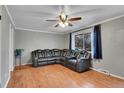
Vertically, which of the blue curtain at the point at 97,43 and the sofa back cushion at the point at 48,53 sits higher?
the blue curtain at the point at 97,43

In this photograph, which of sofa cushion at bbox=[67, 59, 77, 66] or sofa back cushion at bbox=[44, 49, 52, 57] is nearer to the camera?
sofa cushion at bbox=[67, 59, 77, 66]

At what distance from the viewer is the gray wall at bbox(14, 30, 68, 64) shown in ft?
18.5

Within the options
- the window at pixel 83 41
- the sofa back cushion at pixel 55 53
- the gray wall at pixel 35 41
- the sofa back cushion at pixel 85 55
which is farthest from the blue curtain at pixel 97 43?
the gray wall at pixel 35 41

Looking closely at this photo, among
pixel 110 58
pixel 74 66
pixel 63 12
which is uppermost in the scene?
pixel 63 12

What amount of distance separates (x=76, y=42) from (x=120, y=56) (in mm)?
3228

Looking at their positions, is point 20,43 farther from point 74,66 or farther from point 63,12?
point 63,12

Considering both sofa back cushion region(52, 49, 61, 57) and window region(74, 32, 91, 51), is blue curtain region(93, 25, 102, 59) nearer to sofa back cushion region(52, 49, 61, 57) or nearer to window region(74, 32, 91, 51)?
window region(74, 32, 91, 51)

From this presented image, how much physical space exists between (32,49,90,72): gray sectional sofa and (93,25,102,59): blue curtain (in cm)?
46

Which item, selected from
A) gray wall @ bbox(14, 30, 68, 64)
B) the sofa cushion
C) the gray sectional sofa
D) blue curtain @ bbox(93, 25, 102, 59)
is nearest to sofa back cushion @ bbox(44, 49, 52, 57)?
the gray sectional sofa

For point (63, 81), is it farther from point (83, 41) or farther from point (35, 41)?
point (35, 41)

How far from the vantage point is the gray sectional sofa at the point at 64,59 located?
432 centimetres

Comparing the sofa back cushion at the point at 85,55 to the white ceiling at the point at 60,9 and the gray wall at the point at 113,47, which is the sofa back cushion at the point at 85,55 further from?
the white ceiling at the point at 60,9
